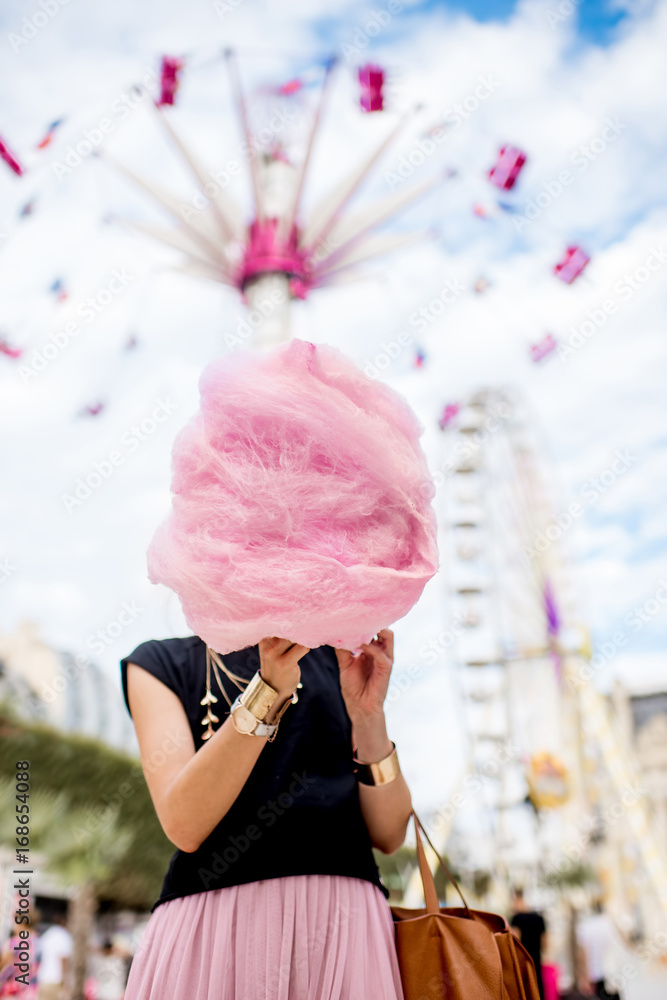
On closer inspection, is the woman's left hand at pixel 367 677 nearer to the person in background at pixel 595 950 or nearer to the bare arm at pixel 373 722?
the bare arm at pixel 373 722

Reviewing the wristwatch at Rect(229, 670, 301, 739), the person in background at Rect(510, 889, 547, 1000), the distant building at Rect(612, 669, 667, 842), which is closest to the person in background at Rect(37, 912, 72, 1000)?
the person in background at Rect(510, 889, 547, 1000)

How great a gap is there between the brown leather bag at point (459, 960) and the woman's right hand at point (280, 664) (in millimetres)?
559

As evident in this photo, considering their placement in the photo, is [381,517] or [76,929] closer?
[381,517]

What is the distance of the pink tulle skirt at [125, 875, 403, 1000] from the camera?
1.59 m

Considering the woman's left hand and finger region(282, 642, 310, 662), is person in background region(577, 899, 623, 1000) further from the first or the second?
finger region(282, 642, 310, 662)

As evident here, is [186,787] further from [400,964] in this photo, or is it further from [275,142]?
[275,142]

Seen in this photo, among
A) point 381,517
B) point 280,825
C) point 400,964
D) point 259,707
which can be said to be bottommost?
point 400,964

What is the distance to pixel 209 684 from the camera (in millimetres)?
1842

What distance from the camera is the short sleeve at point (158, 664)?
5.95 feet

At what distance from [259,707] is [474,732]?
23132 millimetres

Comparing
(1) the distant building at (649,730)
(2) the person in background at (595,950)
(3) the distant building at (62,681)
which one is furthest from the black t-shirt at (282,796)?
(1) the distant building at (649,730)

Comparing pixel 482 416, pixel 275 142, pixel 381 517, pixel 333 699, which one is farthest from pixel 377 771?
pixel 482 416

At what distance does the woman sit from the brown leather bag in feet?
0.15

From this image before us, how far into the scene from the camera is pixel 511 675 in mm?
23062
